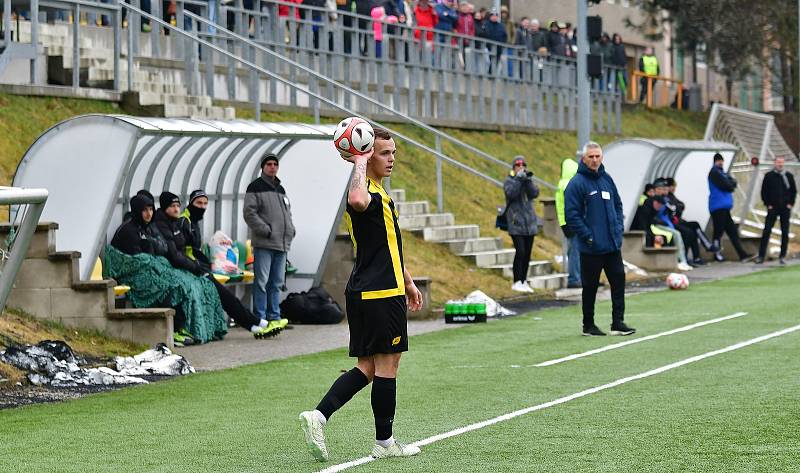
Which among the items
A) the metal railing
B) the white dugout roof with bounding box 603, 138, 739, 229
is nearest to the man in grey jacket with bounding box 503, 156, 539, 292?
the white dugout roof with bounding box 603, 138, 739, 229

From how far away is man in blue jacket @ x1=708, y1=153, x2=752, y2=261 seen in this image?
33.6 m

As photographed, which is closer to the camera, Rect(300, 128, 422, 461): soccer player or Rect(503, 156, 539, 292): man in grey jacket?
Rect(300, 128, 422, 461): soccer player

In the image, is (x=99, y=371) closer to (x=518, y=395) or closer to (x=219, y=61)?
(x=518, y=395)

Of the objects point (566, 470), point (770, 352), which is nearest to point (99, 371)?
point (770, 352)

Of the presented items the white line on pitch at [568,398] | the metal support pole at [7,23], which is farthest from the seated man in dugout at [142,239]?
the white line on pitch at [568,398]

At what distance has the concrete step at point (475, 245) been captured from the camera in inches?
1075

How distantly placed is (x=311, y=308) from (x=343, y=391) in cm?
1137

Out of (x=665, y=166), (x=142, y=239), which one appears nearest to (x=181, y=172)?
(x=142, y=239)

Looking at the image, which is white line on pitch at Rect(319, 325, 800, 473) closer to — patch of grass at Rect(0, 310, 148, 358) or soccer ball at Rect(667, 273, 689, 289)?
patch of grass at Rect(0, 310, 148, 358)

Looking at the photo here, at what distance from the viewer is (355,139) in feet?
33.2

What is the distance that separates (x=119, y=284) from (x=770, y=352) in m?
6.47

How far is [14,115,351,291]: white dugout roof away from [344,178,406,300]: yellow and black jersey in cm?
761

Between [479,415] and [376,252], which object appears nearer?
[376,252]

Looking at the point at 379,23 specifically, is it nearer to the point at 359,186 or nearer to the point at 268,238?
the point at 268,238
